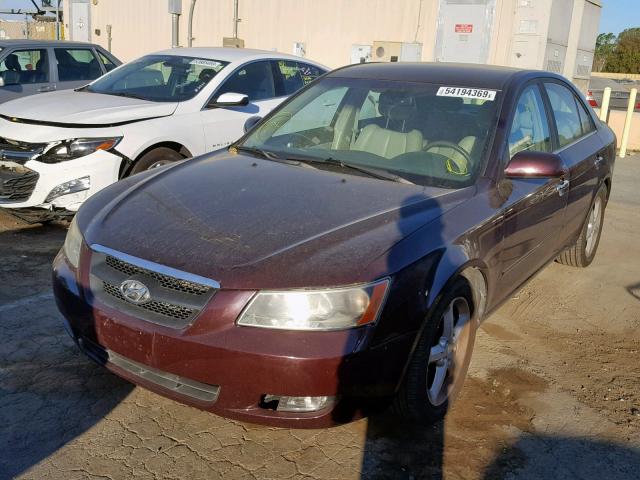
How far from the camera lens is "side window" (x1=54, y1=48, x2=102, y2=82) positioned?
9000 millimetres

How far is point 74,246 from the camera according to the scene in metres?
3.10

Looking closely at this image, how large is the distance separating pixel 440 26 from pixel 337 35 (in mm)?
2918

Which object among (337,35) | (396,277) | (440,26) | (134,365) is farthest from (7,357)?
(337,35)

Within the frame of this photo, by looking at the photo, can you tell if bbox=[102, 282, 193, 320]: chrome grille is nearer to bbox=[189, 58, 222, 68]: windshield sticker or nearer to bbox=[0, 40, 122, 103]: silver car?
bbox=[189, 58, 222, 68]: windshield sticker

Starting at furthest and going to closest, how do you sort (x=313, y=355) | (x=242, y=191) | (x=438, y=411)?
(x=242, y=191)
(x=438, y=411)
(x=313, y=355)

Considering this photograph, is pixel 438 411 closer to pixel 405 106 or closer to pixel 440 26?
pixel 405 106

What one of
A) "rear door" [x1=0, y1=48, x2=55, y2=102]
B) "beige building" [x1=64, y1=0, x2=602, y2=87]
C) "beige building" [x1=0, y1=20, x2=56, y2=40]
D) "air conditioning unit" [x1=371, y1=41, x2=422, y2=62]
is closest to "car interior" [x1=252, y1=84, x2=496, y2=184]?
"rear door" [x1=0, y1=48, x2=55, y2=102]

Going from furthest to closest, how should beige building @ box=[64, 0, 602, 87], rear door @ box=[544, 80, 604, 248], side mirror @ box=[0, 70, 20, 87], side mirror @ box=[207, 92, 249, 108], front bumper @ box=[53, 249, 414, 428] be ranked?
beige building @ box=[64, 0, 602, 87]
side mirror @ box=[0, 70, 20, 87]
side mirror @ box=[207, 92, 249, 108]
rear door @ box=[544, 80, 604, 248]
front bumper @ box=[53, 249, 414, 428]

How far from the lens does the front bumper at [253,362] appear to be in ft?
8.05

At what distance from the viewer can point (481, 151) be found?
3.57 meters

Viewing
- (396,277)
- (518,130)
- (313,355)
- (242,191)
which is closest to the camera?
(313,355)

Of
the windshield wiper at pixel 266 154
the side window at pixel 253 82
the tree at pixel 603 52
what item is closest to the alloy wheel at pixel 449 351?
the windshield wiper at pixel 266 154

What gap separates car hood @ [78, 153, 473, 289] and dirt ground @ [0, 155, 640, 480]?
2.71 feet

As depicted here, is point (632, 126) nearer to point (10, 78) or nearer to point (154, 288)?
point (10, 78)
